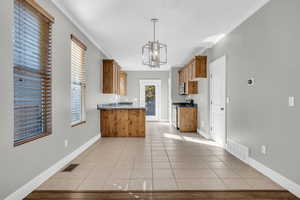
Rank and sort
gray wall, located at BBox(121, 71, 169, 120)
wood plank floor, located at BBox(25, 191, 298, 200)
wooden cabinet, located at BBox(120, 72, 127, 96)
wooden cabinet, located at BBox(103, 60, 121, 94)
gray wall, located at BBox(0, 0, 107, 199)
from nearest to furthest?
gray wall, located at BBox(0, 0, 107, 199)
wood plank floor, located at BBox(25, 191, 298, 200)
wooden cabinet, located at BBox(103, 60, 121, 94)
wooden cabinet, located at BBox(120, 72, 127, 96)
gray wall, located at BBox(121, 71, 169, 120)

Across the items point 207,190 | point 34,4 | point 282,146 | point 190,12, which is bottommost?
point 207,190

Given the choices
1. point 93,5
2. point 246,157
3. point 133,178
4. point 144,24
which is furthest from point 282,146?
point 93,5

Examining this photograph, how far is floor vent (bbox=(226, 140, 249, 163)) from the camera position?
3.77m

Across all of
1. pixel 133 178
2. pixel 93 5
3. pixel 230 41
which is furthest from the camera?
pixel 230 41

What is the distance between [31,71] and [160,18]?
2328mm

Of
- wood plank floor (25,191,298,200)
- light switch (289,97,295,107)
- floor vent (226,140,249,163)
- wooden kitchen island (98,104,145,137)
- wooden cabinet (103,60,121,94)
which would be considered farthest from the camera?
wooden cabinet (103,60,121,94)

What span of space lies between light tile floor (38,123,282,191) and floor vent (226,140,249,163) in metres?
0.11

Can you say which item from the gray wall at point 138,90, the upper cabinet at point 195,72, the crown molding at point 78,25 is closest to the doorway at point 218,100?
the upper cabinet at point 195,72

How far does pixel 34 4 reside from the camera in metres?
2.70

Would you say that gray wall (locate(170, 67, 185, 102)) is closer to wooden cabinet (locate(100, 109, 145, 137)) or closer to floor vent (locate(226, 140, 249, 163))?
wooden cabinet (locate(100, 109, 145, 137))

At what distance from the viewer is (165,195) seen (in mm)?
2535

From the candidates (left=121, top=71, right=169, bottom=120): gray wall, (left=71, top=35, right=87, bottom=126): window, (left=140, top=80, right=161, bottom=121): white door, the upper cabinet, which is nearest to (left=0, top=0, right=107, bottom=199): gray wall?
(left=71, top=35, right=87, bottom=126): window

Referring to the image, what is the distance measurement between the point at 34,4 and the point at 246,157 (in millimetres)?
3940

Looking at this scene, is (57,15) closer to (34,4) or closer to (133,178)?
(34,4)
